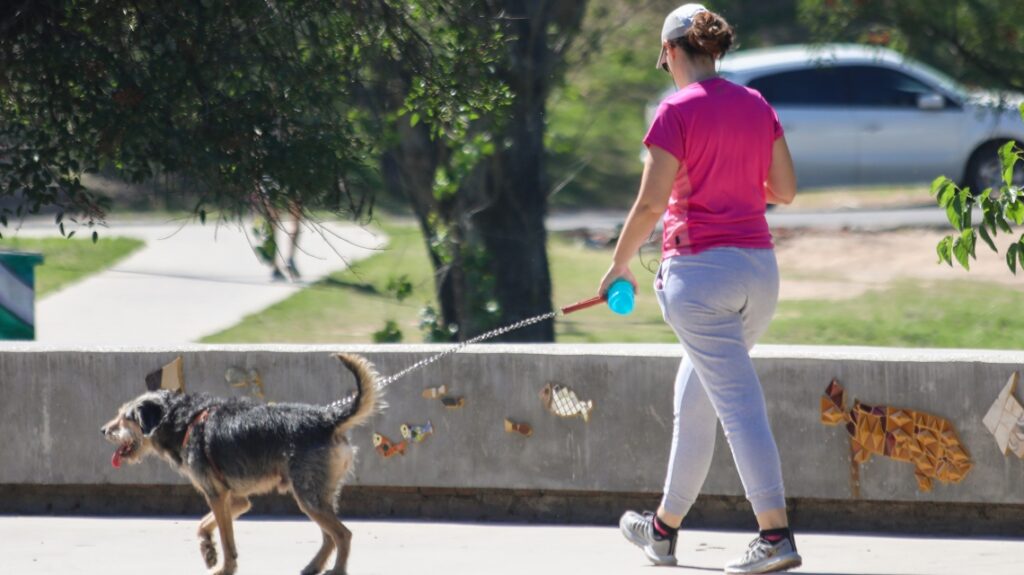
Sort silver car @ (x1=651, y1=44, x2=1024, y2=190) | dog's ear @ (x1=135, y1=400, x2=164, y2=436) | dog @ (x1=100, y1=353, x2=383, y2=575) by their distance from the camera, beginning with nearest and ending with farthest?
dog @ (x1=100, y1=353, x2=383, y2=575) < dog's ear @ (x1=135, y1=400, x2=164, y2=436) < silver car @ (x1=651, y1=44, x2=1024, y2=190)

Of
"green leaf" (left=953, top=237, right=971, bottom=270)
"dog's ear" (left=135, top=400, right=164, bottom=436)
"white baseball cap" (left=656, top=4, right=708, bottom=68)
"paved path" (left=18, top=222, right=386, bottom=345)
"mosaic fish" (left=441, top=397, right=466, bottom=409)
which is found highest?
"white baseball cap" (left=656, top=4, right=708, bottom=68)

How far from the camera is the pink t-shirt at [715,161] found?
4.88m

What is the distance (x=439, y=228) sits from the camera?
407 inches

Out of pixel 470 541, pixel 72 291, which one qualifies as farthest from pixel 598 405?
pixel 72 291

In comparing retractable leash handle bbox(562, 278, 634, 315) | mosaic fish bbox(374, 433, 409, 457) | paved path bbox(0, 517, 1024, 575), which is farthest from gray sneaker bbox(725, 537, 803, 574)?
mosaic fish bbox(374, 433, 409, 457)

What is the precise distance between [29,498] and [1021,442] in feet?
14.1

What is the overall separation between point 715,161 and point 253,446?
191cm

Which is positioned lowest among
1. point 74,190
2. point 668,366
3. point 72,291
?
point 72,291

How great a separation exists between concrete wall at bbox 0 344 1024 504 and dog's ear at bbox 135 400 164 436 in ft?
3.69

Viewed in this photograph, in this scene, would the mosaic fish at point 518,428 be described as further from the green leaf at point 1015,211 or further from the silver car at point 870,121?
the silver car at point 870,121

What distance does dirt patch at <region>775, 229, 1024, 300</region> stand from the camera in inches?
551

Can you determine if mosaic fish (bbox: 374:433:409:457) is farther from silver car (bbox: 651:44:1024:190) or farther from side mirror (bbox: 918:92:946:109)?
side mirror (bbox: 918:92:946:109)

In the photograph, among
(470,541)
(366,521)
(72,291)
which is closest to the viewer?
(470,541)

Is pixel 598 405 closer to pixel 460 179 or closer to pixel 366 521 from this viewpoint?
pixel 366 521
